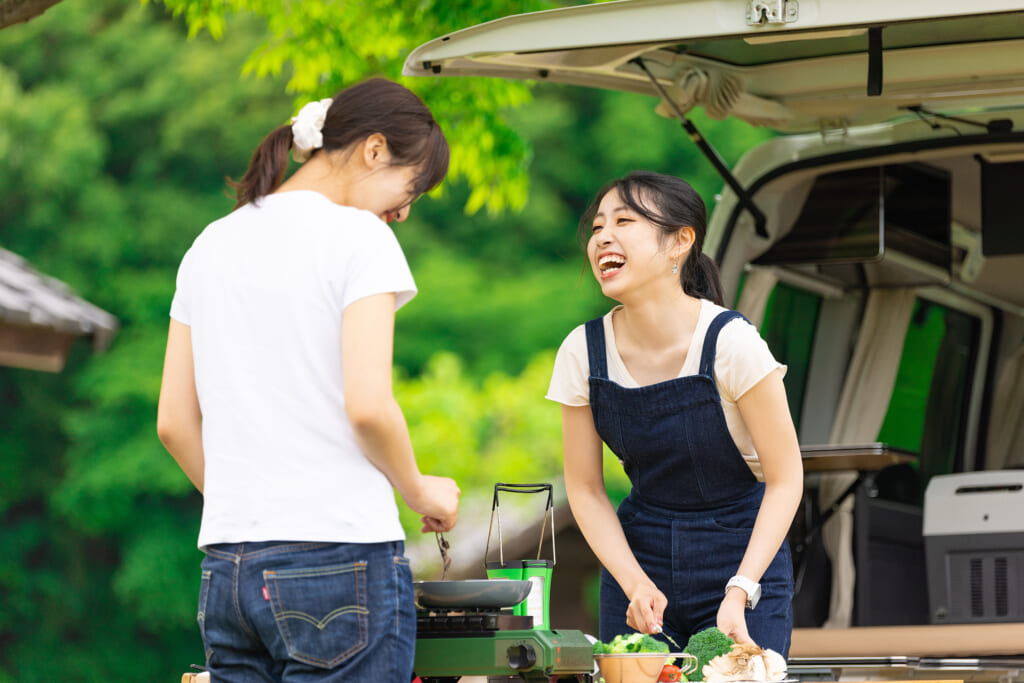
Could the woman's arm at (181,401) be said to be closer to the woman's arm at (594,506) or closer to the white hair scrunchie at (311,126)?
the white hair scrunchie at (311,126)

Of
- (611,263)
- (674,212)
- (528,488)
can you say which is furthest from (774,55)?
(528,488)

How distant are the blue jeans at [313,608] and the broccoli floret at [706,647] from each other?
0.70 m

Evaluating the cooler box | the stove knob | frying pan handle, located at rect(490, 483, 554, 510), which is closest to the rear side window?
the cooler box

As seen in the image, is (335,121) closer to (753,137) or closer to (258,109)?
(753,137)

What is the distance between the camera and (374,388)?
2320 mm

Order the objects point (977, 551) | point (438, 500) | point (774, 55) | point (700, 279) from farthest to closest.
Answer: point (977, 551) → point (774, 55) → point (700, 279) → point (438, 500)

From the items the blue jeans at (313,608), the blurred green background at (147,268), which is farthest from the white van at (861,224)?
the blurred green background at (147,268)

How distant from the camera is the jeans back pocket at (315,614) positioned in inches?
91.2

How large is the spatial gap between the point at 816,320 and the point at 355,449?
398 cm

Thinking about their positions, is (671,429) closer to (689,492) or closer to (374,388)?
(689,492)

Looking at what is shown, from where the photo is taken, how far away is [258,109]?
64.1 feet

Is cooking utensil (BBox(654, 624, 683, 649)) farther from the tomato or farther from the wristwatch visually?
the tomato

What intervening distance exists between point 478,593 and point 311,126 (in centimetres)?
85

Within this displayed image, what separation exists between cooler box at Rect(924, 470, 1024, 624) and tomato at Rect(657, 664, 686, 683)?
2.73 m
